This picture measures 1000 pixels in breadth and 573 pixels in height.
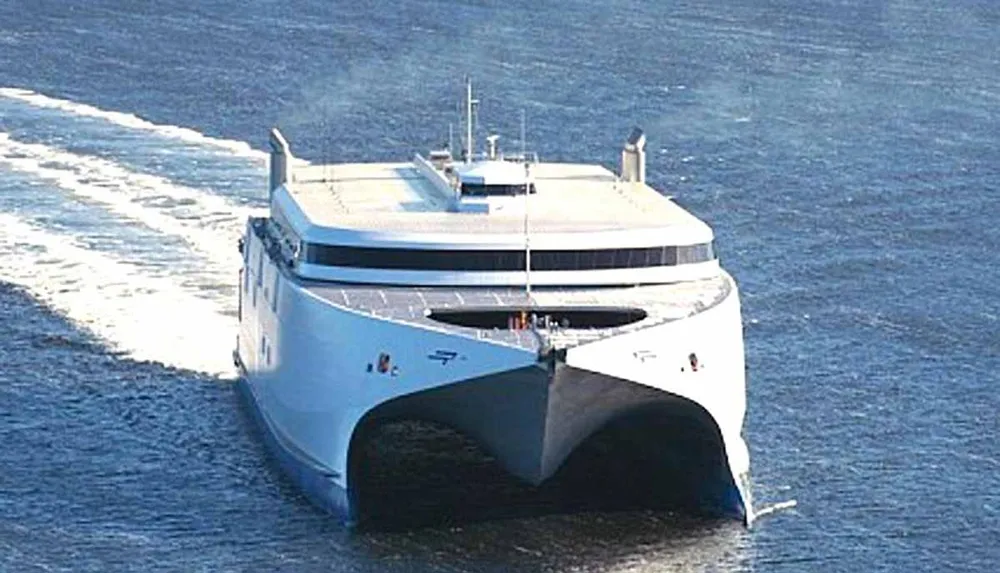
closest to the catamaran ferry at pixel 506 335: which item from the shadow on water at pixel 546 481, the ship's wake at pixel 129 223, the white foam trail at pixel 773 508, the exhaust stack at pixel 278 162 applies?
the shadow on water at pixel 546 481

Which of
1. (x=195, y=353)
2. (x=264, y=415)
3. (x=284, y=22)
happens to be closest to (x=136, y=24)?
(x=284, y=22)

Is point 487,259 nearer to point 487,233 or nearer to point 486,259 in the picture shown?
point 486,259

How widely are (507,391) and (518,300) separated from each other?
3228 millimetres

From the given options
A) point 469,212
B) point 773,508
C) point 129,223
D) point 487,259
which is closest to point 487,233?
point 487,259

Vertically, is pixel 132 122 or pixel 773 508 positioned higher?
pixel 773 508

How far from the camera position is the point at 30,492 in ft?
229

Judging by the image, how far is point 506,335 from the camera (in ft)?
214

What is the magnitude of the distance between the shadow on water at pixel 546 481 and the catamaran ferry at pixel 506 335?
0.44 feet

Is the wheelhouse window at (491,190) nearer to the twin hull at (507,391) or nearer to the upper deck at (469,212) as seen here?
the upper deck at (469,212)

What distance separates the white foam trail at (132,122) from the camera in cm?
11088

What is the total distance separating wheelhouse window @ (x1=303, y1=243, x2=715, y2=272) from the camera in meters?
69.3

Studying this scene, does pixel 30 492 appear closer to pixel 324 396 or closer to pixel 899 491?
pixel 324 396

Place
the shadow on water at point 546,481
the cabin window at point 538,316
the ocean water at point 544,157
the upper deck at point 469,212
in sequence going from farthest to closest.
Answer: the upper deck at point 469,212 < the shadow on water at point 546,481 < the ocean water at point 544,157 < the cabin window at point 538,316

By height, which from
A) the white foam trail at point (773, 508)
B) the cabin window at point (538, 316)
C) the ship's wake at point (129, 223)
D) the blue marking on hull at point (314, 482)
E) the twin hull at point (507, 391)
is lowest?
the ship's wake at point (129, 223)
